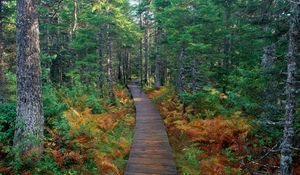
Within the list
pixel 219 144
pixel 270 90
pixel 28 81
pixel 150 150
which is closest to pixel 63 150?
pixel 28 81

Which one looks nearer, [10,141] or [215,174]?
[215,174]

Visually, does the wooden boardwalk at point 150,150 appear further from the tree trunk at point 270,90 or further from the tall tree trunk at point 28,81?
the tree trunk at point 270,90

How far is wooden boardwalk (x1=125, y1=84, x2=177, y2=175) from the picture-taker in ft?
34.9

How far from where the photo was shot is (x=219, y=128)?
45.9 feet

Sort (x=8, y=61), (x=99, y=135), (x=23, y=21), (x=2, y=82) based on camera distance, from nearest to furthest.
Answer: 1. (x=23, y=21)
2. (x=99, y=135)
3. (x=2, y=82)
4. (x=8, y=61)

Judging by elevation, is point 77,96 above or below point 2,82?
below

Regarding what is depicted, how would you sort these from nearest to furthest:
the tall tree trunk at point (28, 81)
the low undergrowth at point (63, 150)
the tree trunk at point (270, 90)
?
the tree trunk at point (270, 90) → the tall tree trunk at point (28, 81) → the low undergrowth at point (63, 150)


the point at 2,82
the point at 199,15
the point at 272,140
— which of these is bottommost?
the point at 272,140

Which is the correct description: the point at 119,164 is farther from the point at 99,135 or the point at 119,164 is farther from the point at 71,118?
the point at 71,118

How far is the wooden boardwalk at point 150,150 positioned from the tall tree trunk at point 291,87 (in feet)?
13.9

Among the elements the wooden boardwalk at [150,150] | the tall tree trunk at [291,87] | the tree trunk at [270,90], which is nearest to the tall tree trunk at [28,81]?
the wooden boardwalk at [150,150]

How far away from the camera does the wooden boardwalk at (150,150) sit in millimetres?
10641

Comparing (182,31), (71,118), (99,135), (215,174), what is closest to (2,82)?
(71,118)

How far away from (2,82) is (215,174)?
1513 cm
